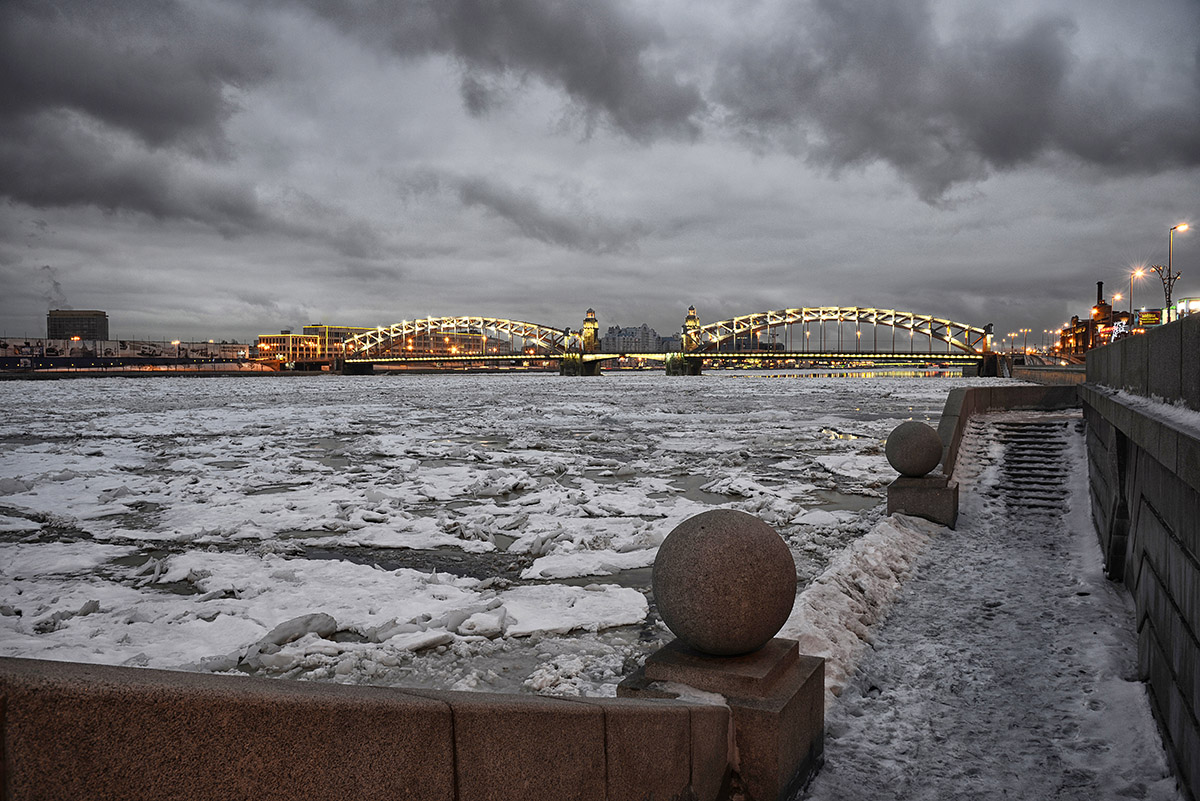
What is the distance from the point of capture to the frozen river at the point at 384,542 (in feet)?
17.9

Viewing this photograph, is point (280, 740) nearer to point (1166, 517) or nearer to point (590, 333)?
point (1166, 517)

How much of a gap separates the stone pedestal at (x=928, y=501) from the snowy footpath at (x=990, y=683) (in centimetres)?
52

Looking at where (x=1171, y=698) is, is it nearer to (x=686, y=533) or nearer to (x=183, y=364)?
(x=686, y=533)

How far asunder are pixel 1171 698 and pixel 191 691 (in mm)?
5147

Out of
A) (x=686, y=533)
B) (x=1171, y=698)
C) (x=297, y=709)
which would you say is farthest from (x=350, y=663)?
(x=1171, y=698)

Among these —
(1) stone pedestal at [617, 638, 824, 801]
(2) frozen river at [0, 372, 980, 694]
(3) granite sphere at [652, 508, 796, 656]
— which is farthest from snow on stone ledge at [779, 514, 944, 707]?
(3) granite sphere at [652, 508, 796, 656]

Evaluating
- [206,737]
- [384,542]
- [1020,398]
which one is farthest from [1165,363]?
[1020,398]

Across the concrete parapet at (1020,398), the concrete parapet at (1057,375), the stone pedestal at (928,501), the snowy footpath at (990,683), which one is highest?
the concrete parapet at (1057,375)

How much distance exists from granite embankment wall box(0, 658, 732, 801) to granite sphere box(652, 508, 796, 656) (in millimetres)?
1048

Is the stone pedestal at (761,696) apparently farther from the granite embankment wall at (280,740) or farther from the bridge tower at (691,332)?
the bridge tower at (691,332)

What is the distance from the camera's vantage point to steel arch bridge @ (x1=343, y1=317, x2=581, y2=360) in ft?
524

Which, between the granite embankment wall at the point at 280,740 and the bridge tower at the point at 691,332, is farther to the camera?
the bridge tower at the point at 691,332

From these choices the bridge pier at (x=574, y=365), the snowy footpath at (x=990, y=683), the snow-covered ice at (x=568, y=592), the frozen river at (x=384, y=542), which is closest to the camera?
the snowy footpath at (x=990, y=683)

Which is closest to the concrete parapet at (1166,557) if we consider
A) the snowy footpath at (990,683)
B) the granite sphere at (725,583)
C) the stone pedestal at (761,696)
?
the snowy footpath at (990,683)
